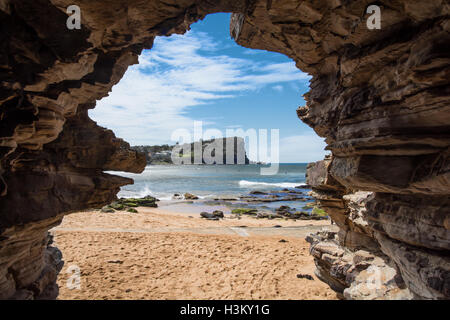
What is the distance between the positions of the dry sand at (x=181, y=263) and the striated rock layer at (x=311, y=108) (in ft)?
8.32

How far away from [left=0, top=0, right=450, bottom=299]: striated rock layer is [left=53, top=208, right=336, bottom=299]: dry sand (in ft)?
8.32

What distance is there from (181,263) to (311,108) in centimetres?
898

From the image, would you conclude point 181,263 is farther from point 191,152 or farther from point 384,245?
point 191,152

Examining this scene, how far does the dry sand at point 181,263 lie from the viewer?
9414 mm

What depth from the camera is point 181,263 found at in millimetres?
11961

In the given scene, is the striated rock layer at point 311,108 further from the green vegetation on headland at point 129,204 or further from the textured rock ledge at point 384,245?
the green vegetation on headland at point 129,204

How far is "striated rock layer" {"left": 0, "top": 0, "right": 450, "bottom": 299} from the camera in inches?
171

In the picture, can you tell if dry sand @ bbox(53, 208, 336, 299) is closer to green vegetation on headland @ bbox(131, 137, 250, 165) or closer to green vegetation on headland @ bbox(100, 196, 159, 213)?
green vegetation on headland @ bbox(100, 196, 159, 213)

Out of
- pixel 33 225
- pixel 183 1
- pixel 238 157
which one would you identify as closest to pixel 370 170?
pixel 183 1

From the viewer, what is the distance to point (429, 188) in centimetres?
452

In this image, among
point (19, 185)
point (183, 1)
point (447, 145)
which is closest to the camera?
point (447, 145)
